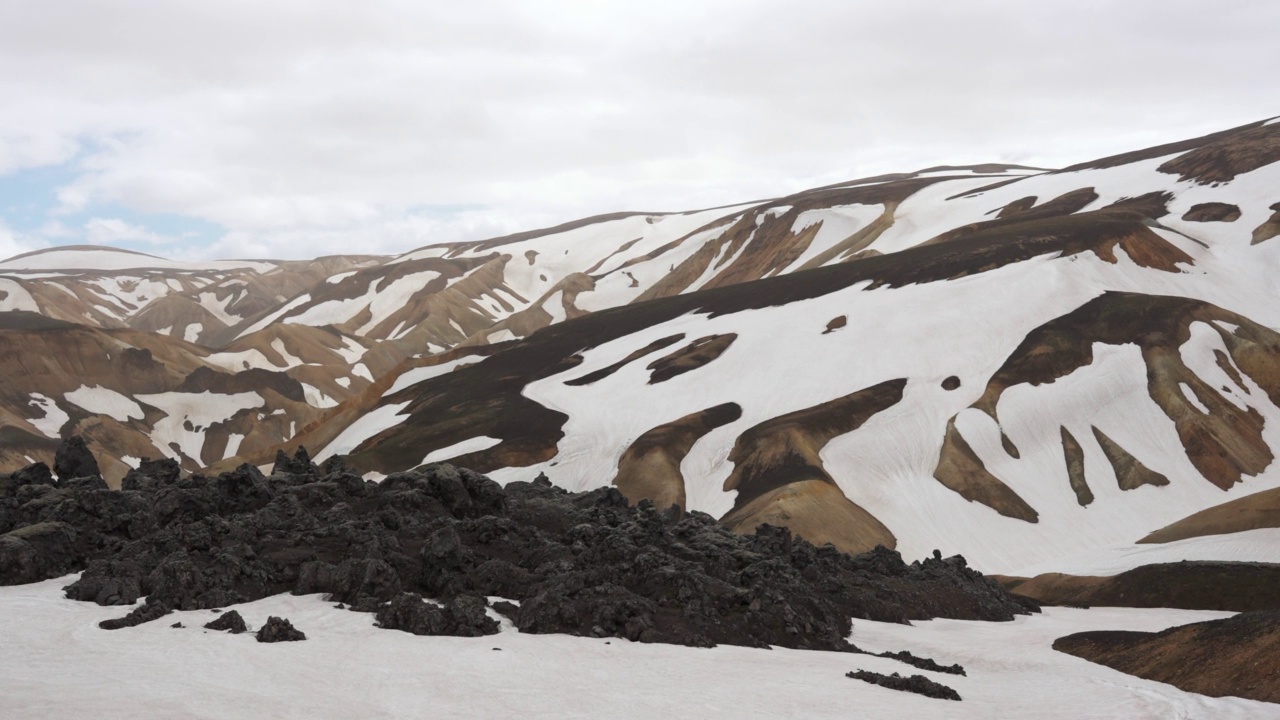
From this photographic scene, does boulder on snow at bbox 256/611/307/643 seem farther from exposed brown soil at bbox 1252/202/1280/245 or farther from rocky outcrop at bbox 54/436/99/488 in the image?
exposed brown soil at bbox 1252/202/1280/245

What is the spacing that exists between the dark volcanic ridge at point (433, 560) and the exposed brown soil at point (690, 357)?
1910 inches

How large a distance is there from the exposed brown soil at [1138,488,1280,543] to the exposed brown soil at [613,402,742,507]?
27341 mm

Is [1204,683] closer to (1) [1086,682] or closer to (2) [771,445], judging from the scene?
(1) [1086,682]

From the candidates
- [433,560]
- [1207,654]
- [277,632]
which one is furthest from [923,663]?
[277,632]

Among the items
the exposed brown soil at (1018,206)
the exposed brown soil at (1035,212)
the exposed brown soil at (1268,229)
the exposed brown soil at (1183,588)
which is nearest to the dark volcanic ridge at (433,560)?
the exposed brown soil at (1183,588)

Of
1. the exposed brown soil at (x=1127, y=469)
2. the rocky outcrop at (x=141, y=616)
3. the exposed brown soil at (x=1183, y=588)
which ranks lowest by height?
the exposed brown soil at (x=1183, y=588)

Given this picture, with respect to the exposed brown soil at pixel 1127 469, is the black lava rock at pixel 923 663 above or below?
below

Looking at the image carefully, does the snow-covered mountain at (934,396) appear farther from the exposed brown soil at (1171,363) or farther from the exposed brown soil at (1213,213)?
the exposed brown soil at (1213,213)

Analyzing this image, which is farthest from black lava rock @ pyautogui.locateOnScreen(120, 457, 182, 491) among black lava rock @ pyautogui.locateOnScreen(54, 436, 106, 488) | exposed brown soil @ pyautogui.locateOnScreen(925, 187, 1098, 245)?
exposed brown soil @ pyautogui.locateOnScreen(925, 187, 1098, 245)

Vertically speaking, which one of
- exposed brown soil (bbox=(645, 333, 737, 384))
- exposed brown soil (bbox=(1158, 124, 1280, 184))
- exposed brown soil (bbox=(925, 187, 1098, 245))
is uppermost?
exposed brown soil (bbox=(1158, 124, 1280, 184))

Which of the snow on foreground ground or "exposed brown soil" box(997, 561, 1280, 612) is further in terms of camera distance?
"exposed brown soil" box(997, 561, 1280, 612)

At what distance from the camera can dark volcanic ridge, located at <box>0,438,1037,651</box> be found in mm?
25125

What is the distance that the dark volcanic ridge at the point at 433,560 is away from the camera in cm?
2512

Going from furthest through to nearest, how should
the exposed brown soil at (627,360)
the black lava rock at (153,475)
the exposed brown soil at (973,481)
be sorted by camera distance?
the exposed brown soil at (627,360)
the exposed brown soil at (973,481)
the black lava rock at (153,475)
